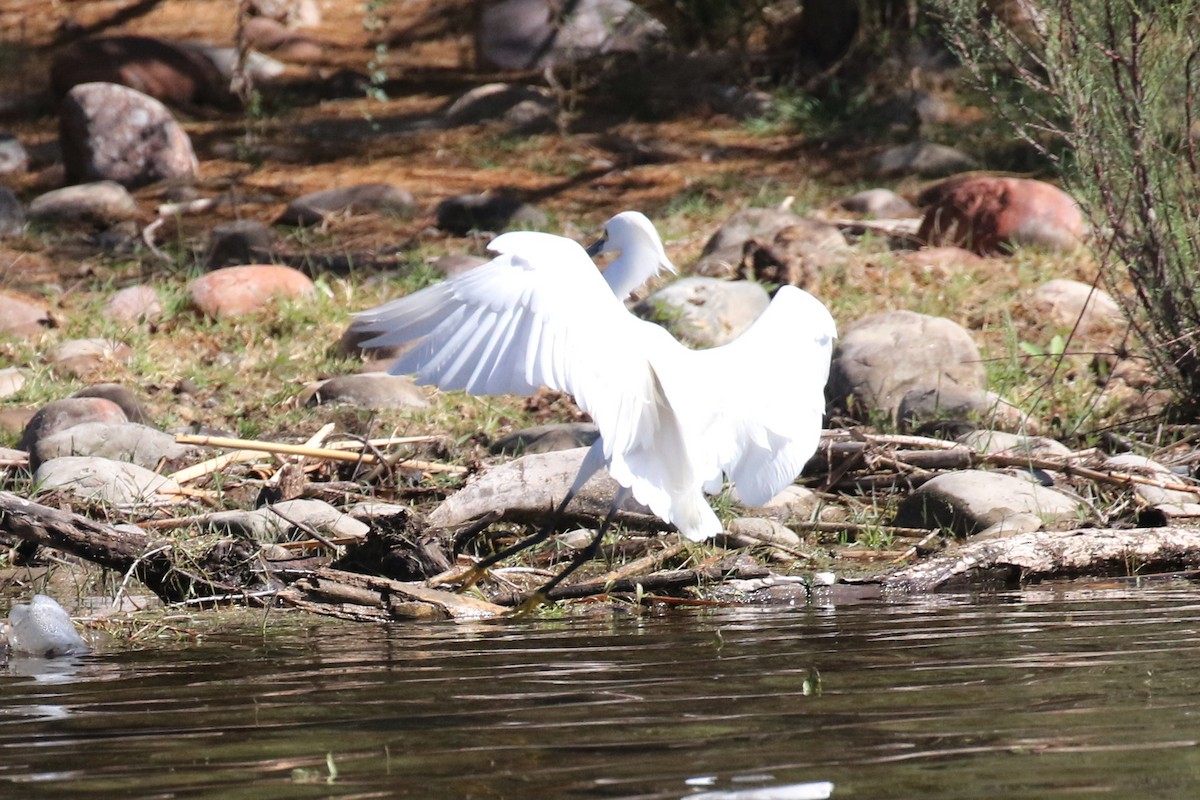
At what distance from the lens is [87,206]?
40.3 feet

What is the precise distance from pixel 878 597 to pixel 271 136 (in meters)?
10.9

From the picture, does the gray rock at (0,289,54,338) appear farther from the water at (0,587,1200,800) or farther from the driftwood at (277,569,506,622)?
the water at (0,587,1200,800)

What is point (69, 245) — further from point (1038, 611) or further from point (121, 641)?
point (1038, 611)

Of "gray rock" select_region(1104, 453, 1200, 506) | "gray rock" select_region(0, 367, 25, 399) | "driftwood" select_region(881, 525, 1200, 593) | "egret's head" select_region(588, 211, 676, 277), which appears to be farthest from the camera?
"gray rock" select_region(0, 367, 25, 399)

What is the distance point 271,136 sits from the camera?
14.9 meters

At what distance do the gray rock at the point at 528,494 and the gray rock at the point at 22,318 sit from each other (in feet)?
13.7

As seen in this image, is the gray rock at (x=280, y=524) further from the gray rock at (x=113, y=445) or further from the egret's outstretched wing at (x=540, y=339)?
the egret's outstretched wing at (x=540, y=339)

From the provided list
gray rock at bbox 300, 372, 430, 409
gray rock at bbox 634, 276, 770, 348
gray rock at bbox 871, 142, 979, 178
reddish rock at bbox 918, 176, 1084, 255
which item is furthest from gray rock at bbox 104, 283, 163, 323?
gray rock at bbox 871, 142, 979, 178

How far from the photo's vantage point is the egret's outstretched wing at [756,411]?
4793 millimetres

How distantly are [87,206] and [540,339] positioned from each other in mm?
8889

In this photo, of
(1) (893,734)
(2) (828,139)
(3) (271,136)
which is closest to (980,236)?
(2) (828,139)

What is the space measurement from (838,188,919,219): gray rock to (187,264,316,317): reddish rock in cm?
443

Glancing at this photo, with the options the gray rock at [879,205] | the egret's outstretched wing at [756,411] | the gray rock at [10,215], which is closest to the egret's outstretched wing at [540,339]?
the egret's outstretched wing at [756,411]

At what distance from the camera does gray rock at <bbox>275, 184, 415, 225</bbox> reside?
12.3 metres
